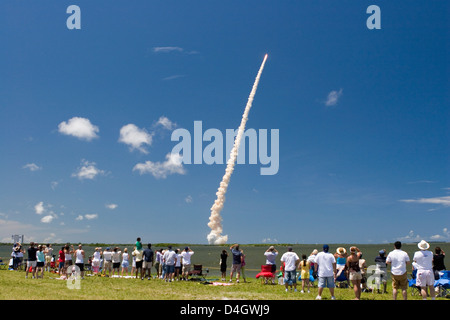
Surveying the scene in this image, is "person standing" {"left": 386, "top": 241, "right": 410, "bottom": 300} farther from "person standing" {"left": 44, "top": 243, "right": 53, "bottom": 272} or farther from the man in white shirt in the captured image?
"person standing" {"left": 44, "top": 243, "right": 53, "bottom": 272}

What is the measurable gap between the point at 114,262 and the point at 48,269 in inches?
338

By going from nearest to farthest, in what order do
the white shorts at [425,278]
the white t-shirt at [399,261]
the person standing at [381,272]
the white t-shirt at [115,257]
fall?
the white t-shirt at [399,261], the white shorts at [425,278], the person standing at [381,272], the white t-shirt at [115,257]

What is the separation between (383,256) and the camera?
1809 cm

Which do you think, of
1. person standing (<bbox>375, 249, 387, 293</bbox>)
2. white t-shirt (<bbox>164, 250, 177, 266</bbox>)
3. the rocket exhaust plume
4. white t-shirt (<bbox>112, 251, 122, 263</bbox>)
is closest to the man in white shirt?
white t-shirt (<bbox>164, 250, 177, 266</bbox>)

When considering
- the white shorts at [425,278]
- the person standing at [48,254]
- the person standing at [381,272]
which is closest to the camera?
the white shorts at [425,278]

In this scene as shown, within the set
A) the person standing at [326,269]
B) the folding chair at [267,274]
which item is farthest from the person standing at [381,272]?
the folding chair at [267,274]

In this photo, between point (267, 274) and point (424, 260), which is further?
point (267, 274)

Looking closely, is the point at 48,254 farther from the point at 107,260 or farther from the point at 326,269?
the point at 326,269

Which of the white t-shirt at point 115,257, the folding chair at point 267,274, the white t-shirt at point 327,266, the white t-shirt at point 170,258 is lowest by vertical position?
the folding chair at point 267,274

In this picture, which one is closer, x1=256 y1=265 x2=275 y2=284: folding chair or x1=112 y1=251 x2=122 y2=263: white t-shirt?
x1=256 y1=265 x2=275 y2=284: folding chair

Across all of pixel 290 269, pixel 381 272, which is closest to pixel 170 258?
pixel 290 269

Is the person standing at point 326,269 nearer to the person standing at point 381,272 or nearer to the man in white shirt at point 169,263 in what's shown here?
the person standing at point 381,272
